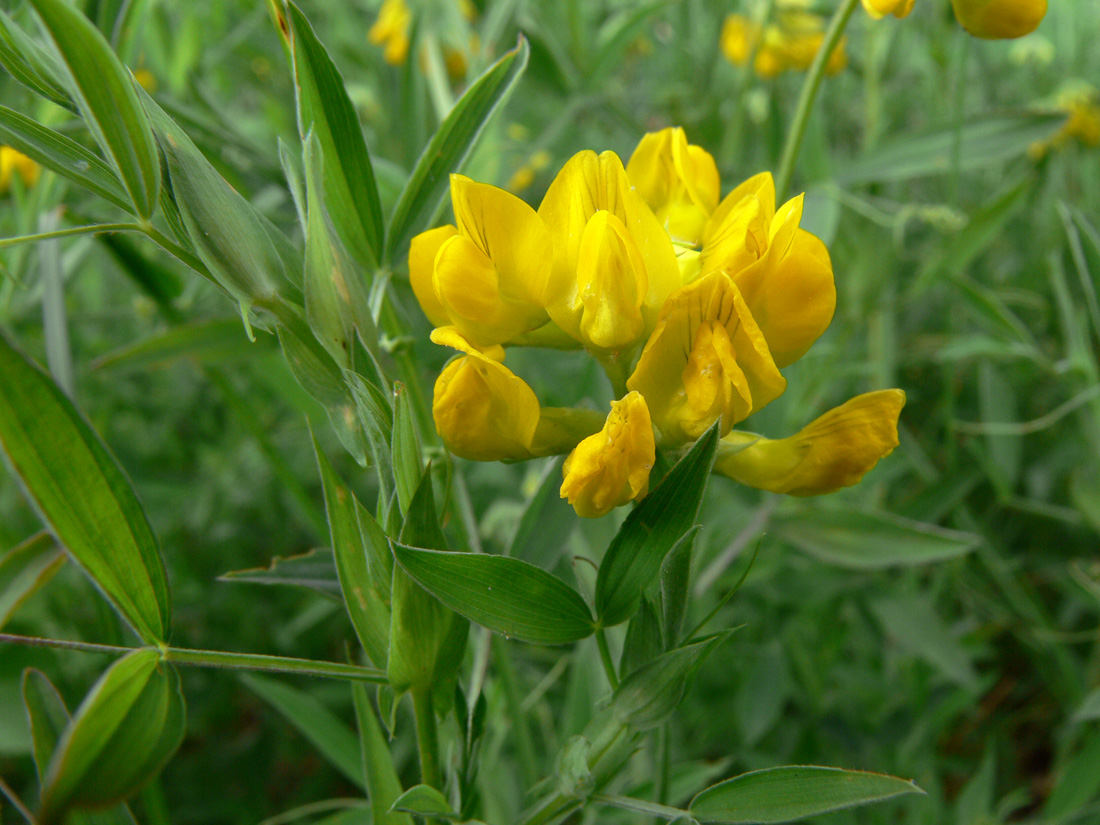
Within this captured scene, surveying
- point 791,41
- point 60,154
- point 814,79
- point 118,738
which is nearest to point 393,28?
point 791,41

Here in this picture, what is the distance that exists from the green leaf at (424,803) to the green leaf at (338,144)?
0.31 m

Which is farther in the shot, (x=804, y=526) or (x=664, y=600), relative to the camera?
(x=804, y=526)

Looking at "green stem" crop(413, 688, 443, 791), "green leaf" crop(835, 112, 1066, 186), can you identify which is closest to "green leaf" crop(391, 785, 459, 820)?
"green stem" crop(413, 688, 443, 791)

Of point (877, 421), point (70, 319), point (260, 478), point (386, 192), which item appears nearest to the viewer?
point (877, 421)

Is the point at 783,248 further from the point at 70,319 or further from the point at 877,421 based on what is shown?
the point at 70,319

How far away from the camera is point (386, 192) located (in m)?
0.88

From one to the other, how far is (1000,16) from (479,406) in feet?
1.67

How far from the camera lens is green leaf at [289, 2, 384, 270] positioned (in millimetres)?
471

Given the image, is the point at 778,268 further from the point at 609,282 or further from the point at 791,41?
the point at 791,41

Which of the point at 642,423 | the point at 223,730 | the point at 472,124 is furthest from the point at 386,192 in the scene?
the point at 223,730

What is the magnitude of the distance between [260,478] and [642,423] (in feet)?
3.64

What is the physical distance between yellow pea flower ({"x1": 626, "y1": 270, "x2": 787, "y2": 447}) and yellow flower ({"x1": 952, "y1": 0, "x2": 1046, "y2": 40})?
1.27 ft

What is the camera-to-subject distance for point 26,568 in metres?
0.61

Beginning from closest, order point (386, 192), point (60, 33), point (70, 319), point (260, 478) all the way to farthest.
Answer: point (60, 33) < point (386, 192) < point (70, 319) < point (260, 478)
